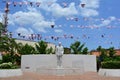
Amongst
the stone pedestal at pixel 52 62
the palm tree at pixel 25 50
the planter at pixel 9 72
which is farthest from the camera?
the palm tree at pixel 25 50

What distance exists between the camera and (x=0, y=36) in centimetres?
3831

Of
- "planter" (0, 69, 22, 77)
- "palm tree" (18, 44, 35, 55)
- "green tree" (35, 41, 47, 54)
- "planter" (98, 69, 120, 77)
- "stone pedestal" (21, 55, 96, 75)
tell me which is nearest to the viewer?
"planter" (0, 69, 22, 77)

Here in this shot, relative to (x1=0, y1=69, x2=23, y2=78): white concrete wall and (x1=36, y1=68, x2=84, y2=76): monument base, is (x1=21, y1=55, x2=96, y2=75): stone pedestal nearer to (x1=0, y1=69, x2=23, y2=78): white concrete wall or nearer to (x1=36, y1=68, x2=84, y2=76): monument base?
(x1=36, y1=68, x2=84, y2=76): monument base

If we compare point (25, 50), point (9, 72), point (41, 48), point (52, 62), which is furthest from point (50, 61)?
point (25, 50)

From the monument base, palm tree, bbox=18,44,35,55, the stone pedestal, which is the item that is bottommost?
the monument base

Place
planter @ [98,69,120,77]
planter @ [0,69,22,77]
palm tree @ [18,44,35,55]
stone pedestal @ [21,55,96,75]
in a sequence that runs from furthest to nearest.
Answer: palm tree @ [18,44,35,55] < stone pedestal @ [21,55,96,75] < planter @ [98,69,120,77] < planter @ [0,69,22,77]

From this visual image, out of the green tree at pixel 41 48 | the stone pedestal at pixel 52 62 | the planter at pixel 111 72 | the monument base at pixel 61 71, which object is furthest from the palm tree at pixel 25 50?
the planter at pixel 111 72

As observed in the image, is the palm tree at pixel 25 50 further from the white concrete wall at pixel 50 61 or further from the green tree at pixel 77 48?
the white concrete wall at pixel 50 61

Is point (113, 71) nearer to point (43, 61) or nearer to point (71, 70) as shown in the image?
point (71, 70)

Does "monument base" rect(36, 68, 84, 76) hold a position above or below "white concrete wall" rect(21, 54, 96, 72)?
below

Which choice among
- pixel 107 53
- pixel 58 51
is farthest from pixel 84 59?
pixel 107 53

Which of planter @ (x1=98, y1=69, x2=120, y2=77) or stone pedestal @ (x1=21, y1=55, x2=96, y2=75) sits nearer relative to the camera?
planter @ (x1=98, y1=69, x2=120, y2=77)

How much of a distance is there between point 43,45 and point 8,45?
6.37 meters

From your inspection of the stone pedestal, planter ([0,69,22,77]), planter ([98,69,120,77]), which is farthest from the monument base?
the stone pedestal
